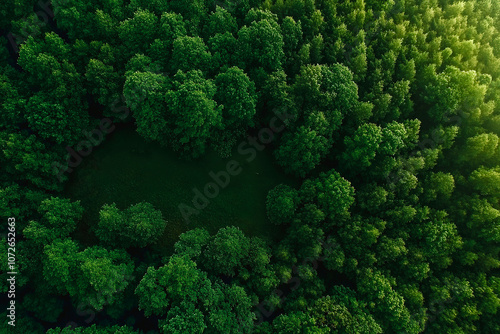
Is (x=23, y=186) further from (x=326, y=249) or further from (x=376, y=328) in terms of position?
(x=376, y=328)

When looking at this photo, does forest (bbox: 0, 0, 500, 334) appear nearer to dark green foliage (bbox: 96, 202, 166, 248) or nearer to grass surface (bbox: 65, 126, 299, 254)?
dark green foliage (bbox: 96, 202, 166, 248)

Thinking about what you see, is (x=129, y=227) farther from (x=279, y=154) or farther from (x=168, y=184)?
(x=279, y=154)

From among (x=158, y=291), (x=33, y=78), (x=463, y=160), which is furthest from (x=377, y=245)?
(x=33, y=78)

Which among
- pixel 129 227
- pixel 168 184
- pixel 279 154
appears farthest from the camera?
pixel 168 184

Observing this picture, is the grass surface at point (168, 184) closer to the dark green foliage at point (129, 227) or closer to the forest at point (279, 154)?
the forest at point (279, 154)

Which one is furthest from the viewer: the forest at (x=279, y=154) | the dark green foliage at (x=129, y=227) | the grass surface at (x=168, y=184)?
the grass surface at (x=168, y=184)

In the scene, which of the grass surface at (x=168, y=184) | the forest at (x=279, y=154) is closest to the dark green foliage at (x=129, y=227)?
the forest at (x=279, y=154)

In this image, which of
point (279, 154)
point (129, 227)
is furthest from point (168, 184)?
point (279, 154)

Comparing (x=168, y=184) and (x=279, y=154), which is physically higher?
(x=279, y=154)
